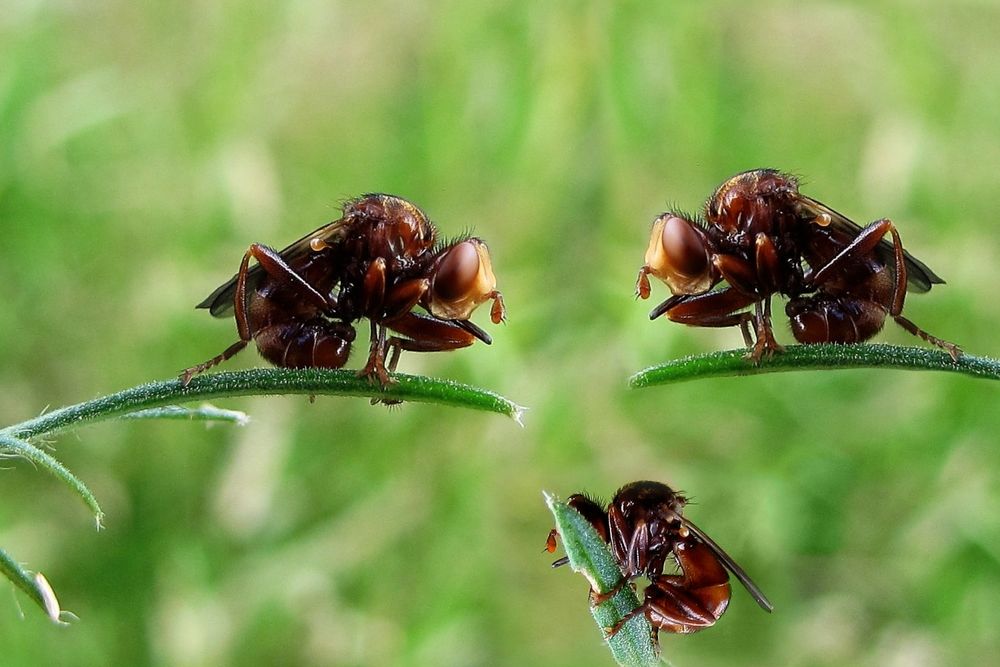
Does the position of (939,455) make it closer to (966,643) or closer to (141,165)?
(966,643)

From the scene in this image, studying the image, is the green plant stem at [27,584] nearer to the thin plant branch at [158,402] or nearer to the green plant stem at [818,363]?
the thin plant branch at [158,402]

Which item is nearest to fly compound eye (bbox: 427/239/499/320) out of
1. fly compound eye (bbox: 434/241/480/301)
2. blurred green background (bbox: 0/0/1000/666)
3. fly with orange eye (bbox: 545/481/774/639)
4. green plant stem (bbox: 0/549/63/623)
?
fly compound eye (bbox: 434/241/480/301)

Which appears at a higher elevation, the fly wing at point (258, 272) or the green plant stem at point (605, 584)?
the fly wing at point (258, 272)

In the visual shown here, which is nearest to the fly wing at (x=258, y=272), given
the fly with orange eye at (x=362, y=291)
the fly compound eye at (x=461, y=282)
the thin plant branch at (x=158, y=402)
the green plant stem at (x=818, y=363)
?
the fly with orange eye at (x=362, y=291)

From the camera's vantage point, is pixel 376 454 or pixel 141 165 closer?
pixel 376 454

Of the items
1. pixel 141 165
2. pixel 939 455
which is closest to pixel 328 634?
pixel 141 165

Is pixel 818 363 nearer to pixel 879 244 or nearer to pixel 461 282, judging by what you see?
pixel 879 244
